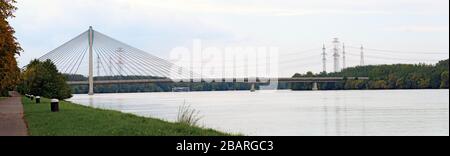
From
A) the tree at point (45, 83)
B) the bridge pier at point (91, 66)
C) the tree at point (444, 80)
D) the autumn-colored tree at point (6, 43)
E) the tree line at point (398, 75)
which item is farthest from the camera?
the tree line at point (398, 75)

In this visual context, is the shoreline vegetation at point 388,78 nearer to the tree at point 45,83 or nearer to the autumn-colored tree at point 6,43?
the tree at point 45,83

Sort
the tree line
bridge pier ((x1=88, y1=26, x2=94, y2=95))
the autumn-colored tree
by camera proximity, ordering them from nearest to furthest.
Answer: the autumn-colored tree < bridge pier ((x1=88, y1=26, x2=94, y2=95)) < the tree line

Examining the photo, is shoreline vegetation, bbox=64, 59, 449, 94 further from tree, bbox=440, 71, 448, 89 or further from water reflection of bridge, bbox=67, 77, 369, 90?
water reflection of bridge, bbox=67, 77, 369, 90

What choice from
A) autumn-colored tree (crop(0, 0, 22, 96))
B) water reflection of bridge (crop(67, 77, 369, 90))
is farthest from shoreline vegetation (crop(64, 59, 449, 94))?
autumn-colored tree (crop(0, 0, 22, 96))

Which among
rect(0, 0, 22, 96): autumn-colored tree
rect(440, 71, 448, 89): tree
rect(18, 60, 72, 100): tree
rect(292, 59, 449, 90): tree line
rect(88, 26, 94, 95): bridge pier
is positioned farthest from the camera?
rect(292, 59, 449, 90): tree line

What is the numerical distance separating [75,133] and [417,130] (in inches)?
643

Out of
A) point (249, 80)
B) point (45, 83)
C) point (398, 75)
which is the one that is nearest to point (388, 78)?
point (398, 75)

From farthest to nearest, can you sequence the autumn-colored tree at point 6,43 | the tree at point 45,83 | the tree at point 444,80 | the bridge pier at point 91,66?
the tree at point 444,80 → the bridge pier at point 91,66 → the tree at point 45,83 → the autumn-colored tree at point 6,43

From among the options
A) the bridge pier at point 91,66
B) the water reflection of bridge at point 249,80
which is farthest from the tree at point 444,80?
the bridge pier at point 91,66

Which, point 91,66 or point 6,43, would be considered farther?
point 91,66

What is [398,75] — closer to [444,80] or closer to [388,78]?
[388,78]
